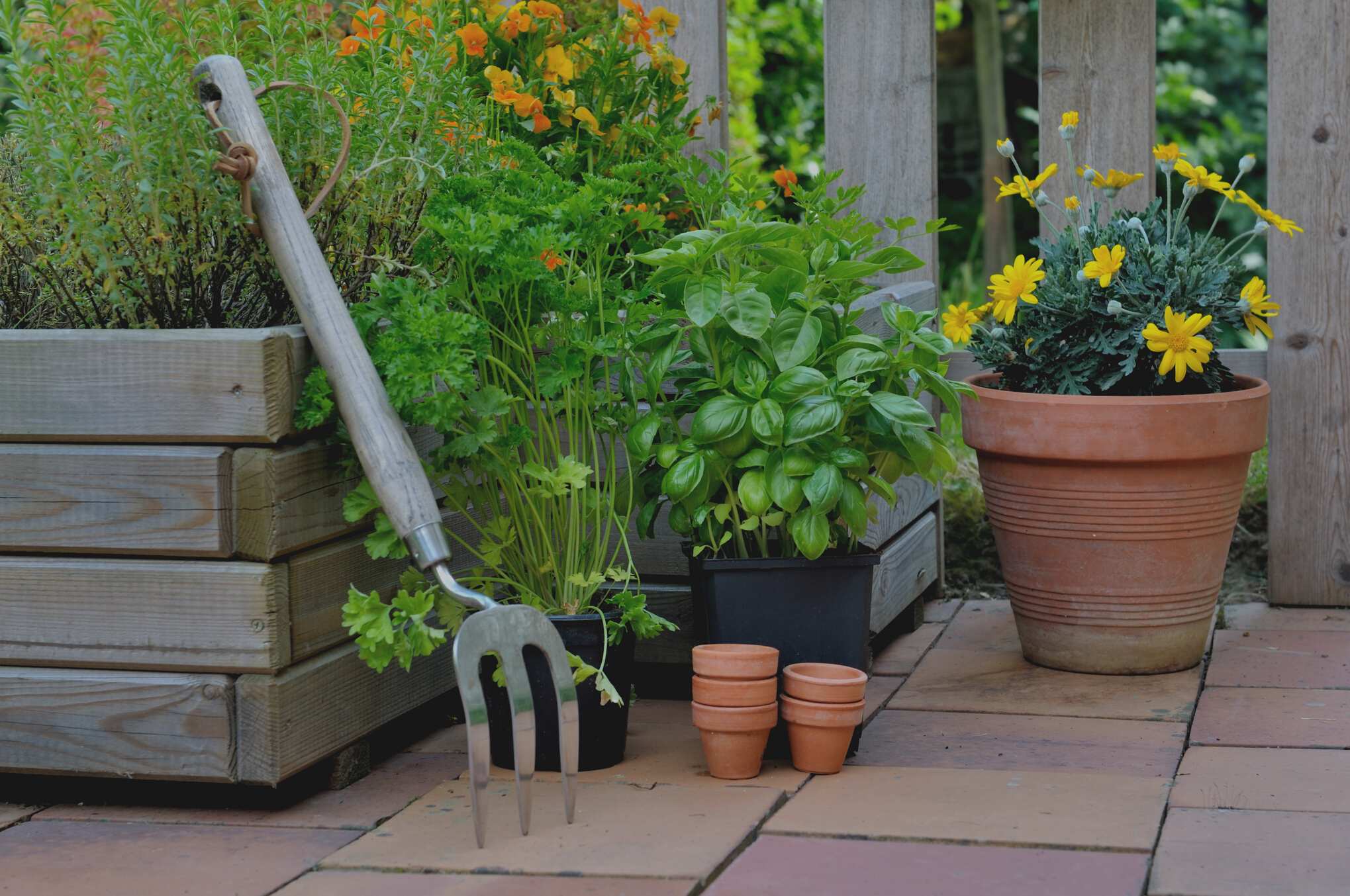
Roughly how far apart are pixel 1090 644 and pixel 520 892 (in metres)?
1.41

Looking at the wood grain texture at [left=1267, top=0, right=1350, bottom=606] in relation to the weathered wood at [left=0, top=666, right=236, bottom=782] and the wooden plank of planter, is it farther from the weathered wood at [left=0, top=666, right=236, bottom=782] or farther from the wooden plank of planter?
the weathered wood at [left=0, top=666, right=236, bottom=782]

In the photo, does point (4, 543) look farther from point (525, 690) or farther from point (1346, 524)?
point (1346, 524)

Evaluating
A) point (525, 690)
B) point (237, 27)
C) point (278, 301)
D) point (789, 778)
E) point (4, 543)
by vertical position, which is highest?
point (237, 27)

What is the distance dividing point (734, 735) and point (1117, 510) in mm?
943

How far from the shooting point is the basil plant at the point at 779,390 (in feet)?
6.68

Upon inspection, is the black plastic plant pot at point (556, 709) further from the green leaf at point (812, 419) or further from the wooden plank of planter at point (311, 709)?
the green leaf at point (812, 419)

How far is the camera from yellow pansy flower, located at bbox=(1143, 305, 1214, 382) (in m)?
2.42

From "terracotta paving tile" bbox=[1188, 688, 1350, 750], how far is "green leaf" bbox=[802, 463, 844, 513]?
760 mm

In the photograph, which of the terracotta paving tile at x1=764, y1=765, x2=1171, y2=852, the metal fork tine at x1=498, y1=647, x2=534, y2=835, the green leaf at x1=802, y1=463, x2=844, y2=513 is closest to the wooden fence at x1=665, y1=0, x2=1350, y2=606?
the green leaf at x1=802, y1=463, x2=844, y2=513

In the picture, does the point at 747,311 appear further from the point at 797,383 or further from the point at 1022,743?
the point at 1022,743

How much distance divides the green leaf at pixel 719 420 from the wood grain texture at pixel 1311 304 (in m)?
1.57

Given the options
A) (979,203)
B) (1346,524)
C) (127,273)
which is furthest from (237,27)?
(979,203)

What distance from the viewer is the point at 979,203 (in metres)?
8.17

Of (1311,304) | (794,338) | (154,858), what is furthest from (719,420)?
(1311,304)
